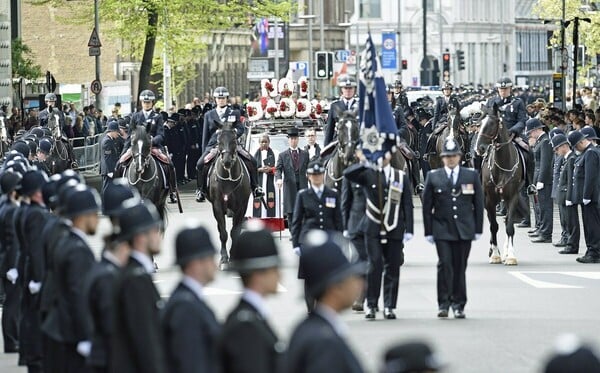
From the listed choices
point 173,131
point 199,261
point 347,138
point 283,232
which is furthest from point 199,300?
point 173,131

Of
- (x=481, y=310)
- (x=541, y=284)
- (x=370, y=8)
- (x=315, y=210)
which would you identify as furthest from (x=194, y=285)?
(x=370, y=8)

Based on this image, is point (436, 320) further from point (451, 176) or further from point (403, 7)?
point (403, 7)

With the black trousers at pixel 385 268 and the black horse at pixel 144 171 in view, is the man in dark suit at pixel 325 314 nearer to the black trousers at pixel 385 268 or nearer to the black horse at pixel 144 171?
the black trousers at pixel 385 268

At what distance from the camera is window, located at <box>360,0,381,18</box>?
158500 millimetres

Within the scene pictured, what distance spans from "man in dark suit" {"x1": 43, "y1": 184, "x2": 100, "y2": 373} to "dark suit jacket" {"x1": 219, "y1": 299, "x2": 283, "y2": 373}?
11.1 ft

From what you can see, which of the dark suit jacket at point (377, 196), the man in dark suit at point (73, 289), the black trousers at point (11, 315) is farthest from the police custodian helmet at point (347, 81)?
the man in dark suit at point (73, 289)

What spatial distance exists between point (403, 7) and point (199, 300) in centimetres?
15114

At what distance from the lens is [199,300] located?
908cm

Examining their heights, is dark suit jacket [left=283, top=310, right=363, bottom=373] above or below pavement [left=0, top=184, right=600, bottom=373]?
above

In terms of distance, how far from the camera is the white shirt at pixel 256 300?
8.62m

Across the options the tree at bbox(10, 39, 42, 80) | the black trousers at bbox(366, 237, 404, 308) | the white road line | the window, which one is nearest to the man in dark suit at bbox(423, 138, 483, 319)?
the black trousers at bbox(366, 237, 404, 308)

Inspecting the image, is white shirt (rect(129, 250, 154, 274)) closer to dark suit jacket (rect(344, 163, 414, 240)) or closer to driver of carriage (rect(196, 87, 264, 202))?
dark suit jacket (rect(344, 163, 414, 240))

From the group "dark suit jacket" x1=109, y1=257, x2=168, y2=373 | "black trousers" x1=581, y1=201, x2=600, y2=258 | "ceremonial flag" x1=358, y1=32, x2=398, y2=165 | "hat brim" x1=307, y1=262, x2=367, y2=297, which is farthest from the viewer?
"black trousers" x1=581, y1=201, x2=600, y2=258

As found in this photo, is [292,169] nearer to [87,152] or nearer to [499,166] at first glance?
[499,166]
